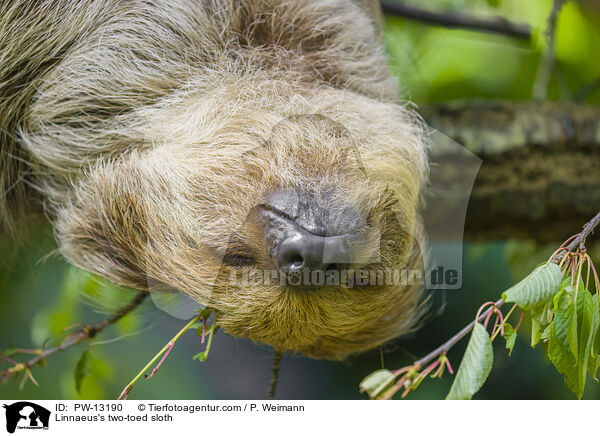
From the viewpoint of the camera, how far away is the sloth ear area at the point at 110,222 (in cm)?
93

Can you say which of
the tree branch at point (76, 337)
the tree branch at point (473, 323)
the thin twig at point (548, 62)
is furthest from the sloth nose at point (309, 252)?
the thin twig at point (548, 62)

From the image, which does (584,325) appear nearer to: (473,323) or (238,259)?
(473,323)

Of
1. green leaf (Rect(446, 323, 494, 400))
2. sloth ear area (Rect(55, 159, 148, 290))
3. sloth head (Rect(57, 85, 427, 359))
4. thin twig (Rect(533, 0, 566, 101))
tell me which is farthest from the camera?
thin twig (Rect(533, 0, 566, 101))

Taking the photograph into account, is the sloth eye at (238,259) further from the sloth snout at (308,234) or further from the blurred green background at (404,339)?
the blurred green background at (404,339)

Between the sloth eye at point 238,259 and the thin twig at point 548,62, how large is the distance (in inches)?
42.0

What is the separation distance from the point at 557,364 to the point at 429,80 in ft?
3.13

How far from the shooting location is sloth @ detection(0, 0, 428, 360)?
82 centimetres

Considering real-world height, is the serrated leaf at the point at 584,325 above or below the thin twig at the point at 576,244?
below

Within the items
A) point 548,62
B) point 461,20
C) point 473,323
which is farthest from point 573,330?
point 461,20

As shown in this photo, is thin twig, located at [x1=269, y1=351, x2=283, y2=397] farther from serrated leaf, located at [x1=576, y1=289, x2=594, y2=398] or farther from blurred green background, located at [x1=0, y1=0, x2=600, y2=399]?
serrated leaf, located at [x1=576, y1=289, x2=594, y2=398]

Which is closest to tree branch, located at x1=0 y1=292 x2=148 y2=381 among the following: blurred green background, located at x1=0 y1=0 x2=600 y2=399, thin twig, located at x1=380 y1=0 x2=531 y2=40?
blurred green background, located at x1=0 y1=0 x2=600 y2=399

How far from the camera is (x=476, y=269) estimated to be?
127cm

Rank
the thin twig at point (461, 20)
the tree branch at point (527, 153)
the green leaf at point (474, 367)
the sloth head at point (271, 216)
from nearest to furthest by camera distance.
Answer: the green leaf at point (474, 367) → the sloth head at point (271, 216) → the tree branch at point (527, 153) → the thin twig at point (461, 20)
